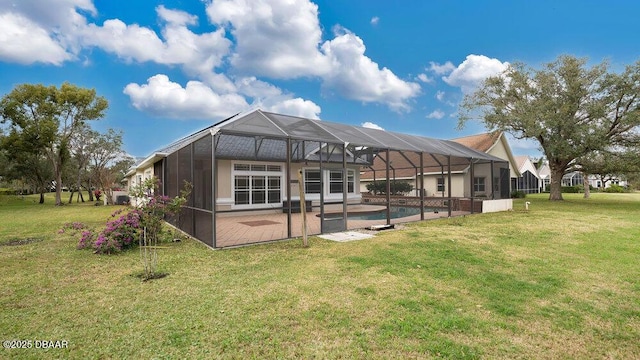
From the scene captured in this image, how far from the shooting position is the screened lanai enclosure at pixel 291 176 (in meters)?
7.25

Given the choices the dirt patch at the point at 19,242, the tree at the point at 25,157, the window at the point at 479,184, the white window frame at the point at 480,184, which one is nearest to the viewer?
the dirt patch at the point at 19,242

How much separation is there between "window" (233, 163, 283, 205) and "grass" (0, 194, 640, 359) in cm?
715

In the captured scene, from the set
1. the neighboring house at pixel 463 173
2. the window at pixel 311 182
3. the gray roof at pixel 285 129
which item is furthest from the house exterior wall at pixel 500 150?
the gray roof at pixel 285 129

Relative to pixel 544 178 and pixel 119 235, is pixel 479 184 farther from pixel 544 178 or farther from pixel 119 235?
pixel 544 178

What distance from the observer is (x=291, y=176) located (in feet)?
48.3

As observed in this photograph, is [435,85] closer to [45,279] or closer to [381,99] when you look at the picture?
[381,99]

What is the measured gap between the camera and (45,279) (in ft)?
14.8

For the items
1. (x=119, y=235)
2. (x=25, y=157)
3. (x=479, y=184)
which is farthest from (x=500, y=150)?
(x=25, y=157)

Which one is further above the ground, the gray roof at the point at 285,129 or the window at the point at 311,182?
the gray roof at the point at 285,129

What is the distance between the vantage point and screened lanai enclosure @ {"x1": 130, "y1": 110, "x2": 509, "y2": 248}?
7250 millimetres

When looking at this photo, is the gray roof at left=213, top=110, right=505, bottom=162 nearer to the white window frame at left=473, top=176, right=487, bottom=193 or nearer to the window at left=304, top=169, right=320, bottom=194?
the window at left=304, top=169, right=320, bottom=194

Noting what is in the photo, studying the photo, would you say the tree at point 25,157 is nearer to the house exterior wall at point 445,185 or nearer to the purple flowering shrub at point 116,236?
the purple flowering shrub at point 116,236

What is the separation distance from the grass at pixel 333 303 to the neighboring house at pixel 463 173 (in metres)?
→ 9.44

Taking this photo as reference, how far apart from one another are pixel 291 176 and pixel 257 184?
177 cm
